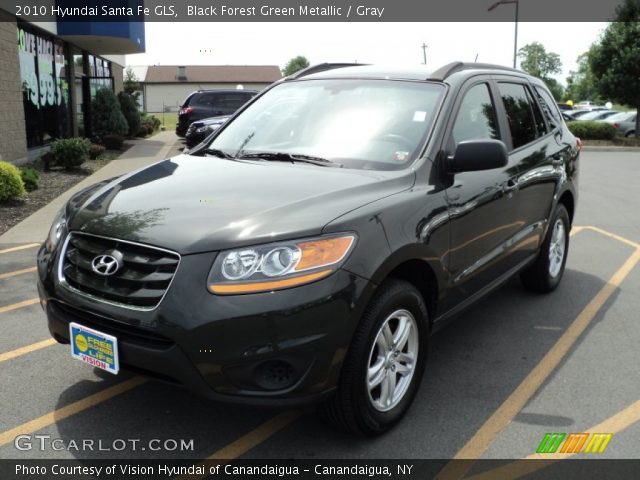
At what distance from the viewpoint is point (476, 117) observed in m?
4.15

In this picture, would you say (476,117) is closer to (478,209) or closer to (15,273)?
(478,209)

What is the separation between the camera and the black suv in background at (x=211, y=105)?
2061cm

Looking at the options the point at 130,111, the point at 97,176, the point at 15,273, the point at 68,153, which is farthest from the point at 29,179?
the point at 130,111

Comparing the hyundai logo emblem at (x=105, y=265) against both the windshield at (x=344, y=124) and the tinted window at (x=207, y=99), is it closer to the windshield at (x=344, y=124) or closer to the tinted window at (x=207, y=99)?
the windshield at (x=344, y=124)

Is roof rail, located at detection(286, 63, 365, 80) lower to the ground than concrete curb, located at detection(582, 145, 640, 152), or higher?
higher

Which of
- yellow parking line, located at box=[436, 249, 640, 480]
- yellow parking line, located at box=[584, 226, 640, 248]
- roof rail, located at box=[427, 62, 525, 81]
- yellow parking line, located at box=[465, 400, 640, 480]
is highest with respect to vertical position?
roof rail, located at box=[427, 62, 525, 81]

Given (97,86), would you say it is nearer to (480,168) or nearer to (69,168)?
(69,168)

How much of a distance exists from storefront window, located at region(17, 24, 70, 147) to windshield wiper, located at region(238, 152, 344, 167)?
505 inches

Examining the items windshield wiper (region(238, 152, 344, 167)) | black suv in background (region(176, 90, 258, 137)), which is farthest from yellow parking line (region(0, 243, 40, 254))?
black suv in background (region(176, 90, 258, 137))

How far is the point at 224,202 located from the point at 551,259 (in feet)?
11.6

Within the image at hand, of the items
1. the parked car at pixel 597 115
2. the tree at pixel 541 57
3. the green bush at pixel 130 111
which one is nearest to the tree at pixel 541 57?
the tree at pixel 541 57

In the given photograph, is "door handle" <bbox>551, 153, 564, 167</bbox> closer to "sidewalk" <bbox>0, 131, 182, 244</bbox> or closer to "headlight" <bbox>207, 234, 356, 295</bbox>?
"headlight" <bbox>207, 234, 356, 295</bbox>

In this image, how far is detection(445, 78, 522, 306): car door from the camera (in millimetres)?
3643

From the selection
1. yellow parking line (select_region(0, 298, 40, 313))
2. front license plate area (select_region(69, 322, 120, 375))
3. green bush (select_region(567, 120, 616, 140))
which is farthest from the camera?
green bush (select_region(567, 120, 616, 140))
